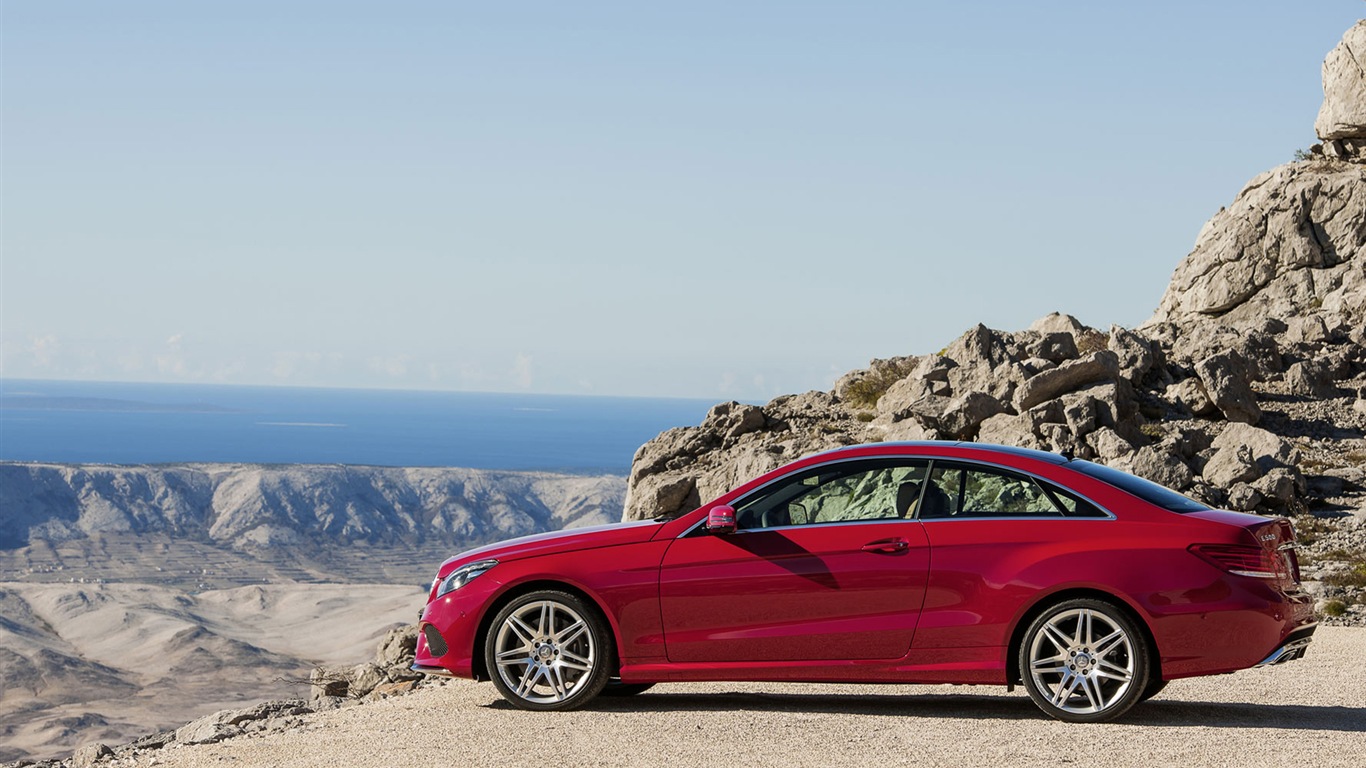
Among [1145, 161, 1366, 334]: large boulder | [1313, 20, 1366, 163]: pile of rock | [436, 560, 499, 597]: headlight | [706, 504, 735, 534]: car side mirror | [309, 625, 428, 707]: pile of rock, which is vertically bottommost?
[309, 625, 428, 707]: pile of rock

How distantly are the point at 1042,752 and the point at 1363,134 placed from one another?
35211mm

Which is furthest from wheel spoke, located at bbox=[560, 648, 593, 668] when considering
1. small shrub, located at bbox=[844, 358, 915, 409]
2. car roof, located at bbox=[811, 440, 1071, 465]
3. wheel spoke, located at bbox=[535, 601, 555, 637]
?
small shrub, located at bbox=[844, 358, 915, 409]

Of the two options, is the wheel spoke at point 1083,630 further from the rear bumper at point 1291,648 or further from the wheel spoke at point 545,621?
the wheel spoke at point 545,621

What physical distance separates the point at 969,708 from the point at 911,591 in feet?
3.89

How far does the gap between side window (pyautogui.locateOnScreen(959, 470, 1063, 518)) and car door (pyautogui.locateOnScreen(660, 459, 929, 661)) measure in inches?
11.5

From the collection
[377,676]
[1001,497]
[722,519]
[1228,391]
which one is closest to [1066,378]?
[1228,391]

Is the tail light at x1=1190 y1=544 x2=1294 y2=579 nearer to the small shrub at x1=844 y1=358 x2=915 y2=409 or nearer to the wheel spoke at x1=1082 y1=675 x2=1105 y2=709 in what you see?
the wheel spoke at x1=1082 y1=675 x2=1105 y2=709

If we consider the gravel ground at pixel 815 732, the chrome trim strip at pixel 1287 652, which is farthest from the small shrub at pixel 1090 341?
the chrome trim strip at pixel 1287 652

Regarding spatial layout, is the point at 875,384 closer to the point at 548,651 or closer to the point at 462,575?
the point at 462,575

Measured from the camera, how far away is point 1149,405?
80.8 feet

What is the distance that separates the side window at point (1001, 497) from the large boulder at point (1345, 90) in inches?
1309

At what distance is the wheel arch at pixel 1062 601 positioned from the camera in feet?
27.4

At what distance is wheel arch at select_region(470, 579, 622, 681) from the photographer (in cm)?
901

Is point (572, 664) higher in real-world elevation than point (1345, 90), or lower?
lower
